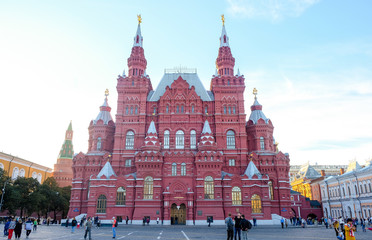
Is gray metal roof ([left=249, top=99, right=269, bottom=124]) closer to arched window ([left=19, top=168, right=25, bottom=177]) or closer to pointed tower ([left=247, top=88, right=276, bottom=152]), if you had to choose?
pointed tower ([left=247, top=88, right=276, bottom=152])

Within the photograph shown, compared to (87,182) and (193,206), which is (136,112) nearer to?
(87,182)

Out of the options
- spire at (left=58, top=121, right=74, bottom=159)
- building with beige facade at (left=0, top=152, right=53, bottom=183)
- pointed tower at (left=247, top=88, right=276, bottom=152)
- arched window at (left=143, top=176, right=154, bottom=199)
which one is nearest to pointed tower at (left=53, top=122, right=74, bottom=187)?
spire at (left=58, top=121, right=74, bottom=159)

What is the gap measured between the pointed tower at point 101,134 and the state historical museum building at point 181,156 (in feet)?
0.62

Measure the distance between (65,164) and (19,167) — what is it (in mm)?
22848

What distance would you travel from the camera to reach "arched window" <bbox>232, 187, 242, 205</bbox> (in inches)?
1751

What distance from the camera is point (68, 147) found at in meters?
101

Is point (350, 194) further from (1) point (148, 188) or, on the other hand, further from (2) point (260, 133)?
(1) point (148, 188)

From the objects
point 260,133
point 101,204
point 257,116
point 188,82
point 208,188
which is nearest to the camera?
point 101,204

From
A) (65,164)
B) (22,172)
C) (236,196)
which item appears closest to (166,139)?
(236,196)

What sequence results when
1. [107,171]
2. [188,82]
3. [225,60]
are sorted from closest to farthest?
[107,171], [225,60], [188,82]

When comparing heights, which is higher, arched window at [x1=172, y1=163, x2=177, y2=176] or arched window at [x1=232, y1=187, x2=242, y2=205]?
arched window at [x1=172, y1=163, x2=177, y2=176]

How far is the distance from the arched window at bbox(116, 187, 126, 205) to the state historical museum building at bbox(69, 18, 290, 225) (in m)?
0.16

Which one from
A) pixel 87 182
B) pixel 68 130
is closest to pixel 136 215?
pixel 87 182

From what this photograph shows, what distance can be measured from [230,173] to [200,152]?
7144 millimetres
